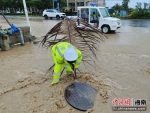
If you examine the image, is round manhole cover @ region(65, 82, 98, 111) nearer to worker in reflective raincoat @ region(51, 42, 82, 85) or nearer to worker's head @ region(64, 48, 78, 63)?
worker in reflective raincoat @ region(51, 42, 82, 85)

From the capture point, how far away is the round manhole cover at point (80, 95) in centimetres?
326

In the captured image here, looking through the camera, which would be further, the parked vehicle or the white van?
the parked vehicle

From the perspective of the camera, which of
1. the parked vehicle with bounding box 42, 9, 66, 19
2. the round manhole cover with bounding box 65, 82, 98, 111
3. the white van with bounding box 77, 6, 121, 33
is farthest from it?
the parked vehicle with bounding box 42, 9, 66, 19

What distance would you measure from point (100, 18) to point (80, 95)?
9221 millimetres

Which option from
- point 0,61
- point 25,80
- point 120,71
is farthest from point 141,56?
point 0,61

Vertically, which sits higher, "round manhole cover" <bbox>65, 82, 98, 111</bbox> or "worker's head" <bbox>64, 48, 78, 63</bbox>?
"worker's head" <bbox>64, 48, 78, 63</bbox>

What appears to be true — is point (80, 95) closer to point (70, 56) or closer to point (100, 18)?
point (70, 56)

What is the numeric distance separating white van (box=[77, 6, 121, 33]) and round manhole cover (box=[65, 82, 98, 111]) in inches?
338

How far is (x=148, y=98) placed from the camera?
11.5ft

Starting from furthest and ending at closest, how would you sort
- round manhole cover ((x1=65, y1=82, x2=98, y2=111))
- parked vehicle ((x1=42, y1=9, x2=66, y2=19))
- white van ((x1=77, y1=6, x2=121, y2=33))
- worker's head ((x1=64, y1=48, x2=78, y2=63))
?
parked vehicle ((x1=42, y1=9, x2=66, y2=19)) → white van ((x1=77, y1=6, x2=121, y2=33)) → round manhole cover ((x1=65, y1=82, x2=98, y2=111)) → worker's head ((x1=64, y1=48, x2=78, y2=63))

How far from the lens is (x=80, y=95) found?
139 inches

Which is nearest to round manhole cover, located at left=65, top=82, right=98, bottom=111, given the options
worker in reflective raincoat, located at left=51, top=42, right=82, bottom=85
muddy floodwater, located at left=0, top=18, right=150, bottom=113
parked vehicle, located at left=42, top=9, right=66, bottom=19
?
muddy floodwater, located at left=0, top=18, right=150, bottom=113

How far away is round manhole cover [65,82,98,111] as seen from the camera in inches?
128

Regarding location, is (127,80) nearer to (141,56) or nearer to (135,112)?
(135,112)
